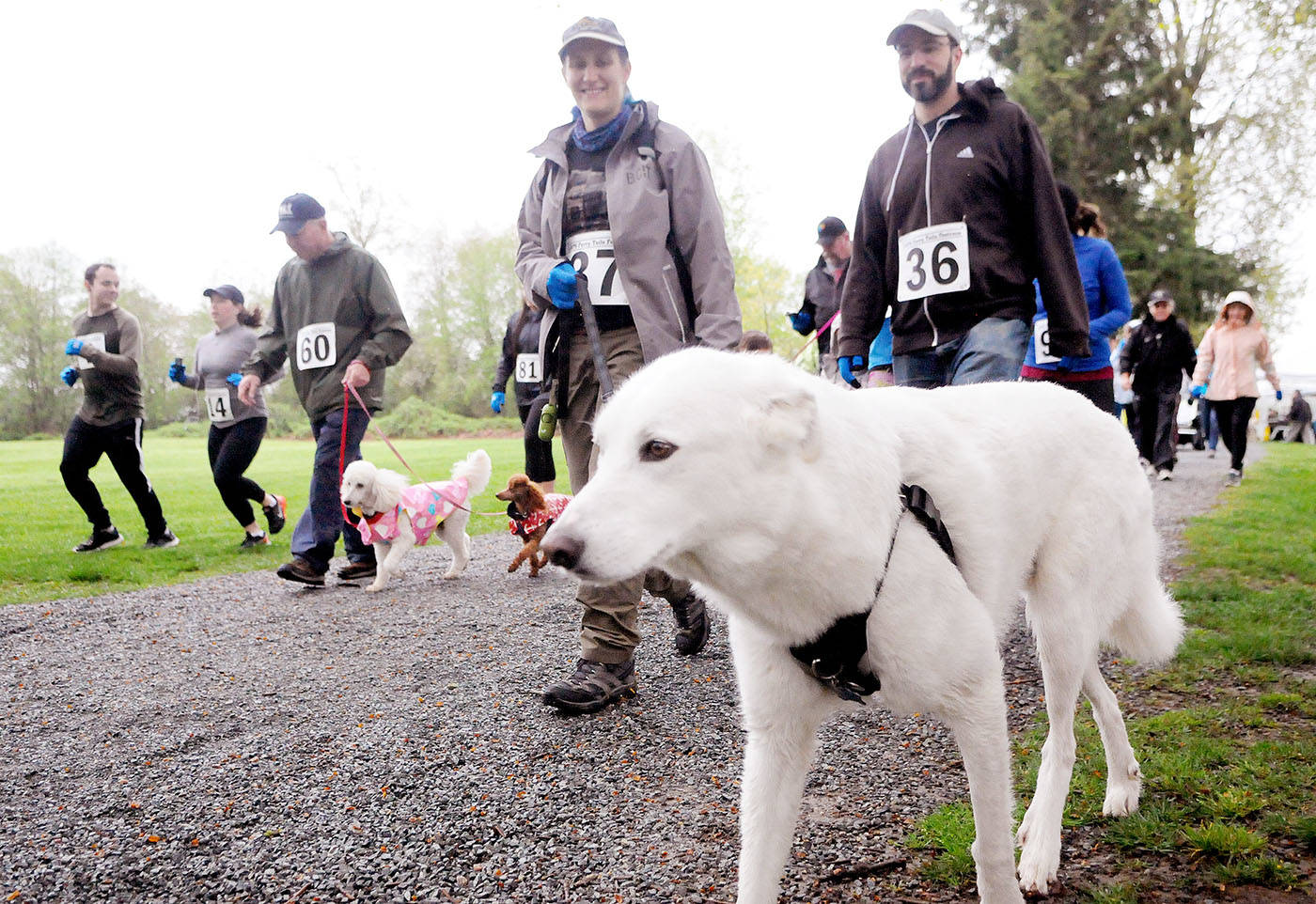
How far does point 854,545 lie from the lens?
164 cm

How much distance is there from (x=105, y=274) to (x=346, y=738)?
655cm

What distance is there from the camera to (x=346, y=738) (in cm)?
326

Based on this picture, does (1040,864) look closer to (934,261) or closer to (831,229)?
(934,261)

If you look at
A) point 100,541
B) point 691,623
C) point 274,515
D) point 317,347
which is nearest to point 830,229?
point 691,623

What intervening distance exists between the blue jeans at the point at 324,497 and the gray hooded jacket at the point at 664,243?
297cm

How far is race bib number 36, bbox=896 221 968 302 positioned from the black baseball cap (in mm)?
3615

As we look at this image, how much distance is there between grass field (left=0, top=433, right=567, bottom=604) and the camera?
699 centimetres

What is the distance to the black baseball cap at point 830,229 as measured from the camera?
6941 mm

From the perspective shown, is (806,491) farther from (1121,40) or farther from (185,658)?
(1121,40)

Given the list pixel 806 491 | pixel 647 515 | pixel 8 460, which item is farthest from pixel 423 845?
pixel 8 460

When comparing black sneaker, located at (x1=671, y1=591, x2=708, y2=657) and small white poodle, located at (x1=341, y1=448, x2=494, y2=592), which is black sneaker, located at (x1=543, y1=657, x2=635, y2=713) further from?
small white poodle, located at (x1=341, y1=448, x2=494, y2=592)

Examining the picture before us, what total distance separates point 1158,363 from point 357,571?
9938 mm

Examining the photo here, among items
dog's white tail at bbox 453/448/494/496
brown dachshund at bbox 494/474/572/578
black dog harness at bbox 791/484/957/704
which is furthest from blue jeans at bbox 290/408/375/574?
black dog harness at bbox 791/484/957/704

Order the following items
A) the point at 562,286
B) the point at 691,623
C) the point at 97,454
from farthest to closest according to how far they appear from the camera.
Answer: the point at 97,454
the point at 691,623
the point at 562,286
